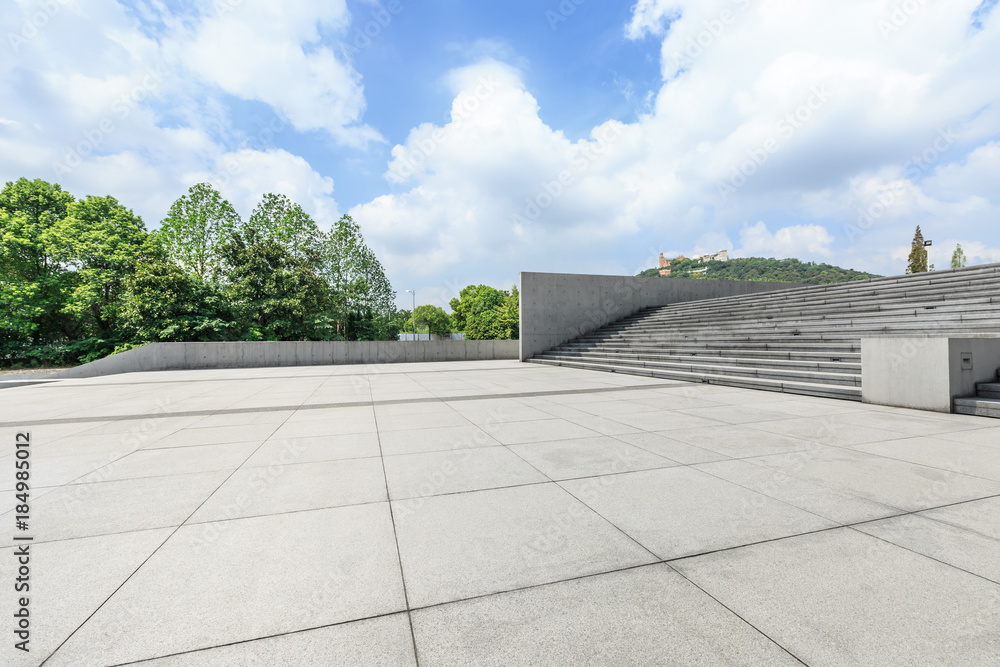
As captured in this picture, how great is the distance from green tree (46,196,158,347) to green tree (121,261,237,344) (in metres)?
1.97

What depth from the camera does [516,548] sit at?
2865 mm

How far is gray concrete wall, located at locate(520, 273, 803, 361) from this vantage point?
23656 mm

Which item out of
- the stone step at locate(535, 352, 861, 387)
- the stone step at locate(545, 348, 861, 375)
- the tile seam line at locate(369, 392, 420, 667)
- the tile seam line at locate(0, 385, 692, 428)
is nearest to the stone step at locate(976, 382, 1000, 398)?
the stone step at locate(535, 352, 861, 387)

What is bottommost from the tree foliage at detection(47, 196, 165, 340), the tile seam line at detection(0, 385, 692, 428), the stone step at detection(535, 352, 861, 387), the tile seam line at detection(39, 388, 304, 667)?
the tile seam line at detection(0, 385, 692, 428)

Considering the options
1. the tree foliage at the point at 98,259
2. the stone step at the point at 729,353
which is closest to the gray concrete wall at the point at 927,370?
the stone step at the point at 729,353

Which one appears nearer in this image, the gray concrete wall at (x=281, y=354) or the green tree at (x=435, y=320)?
the gray concrete wall at (x=281, y=354)

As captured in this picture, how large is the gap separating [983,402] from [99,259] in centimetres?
4322

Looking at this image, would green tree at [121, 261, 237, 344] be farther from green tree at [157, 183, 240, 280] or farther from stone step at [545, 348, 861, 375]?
stone step at [545, 348, 861, 375]

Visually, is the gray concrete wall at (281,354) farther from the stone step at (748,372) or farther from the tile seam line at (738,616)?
the tile seam line at (738,616)

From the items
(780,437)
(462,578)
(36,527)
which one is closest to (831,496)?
(780,437)

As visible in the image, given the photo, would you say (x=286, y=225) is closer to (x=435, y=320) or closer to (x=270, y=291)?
(x=270, y=291)

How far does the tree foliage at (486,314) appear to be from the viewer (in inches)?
2435

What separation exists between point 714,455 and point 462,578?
3675mm

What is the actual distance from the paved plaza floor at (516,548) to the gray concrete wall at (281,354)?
18.9 metres
